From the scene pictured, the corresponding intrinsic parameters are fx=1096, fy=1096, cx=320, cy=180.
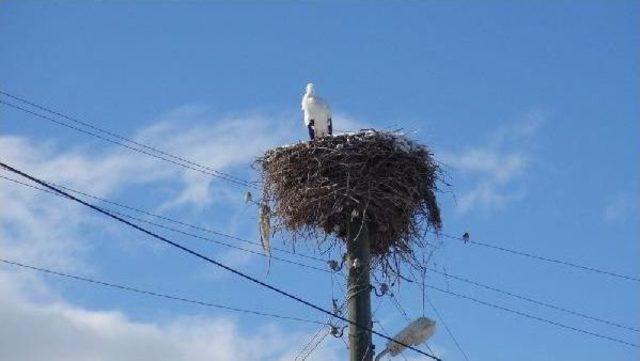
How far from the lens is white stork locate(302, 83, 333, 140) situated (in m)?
13.5

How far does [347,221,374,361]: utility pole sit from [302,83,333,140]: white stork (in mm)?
3320

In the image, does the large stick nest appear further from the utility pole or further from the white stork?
the white stork

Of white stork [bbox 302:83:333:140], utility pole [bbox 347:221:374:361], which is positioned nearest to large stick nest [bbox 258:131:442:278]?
utility pole [bbox 347:221:374:361]

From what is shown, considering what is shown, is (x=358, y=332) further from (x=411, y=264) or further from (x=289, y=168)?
(x=289, y=168)

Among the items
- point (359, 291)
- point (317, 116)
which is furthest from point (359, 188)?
point (317, 116)

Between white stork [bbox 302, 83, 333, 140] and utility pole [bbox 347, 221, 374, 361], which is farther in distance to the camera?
white stork [bbox 302, 83, 333, 140]

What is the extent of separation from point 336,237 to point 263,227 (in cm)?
78

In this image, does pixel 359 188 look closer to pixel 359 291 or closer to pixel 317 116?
pixel 359 291

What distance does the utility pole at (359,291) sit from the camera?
9.45 meters

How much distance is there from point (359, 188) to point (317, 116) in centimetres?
334

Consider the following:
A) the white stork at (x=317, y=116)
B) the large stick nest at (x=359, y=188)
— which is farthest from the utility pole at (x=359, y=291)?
the white stork at (x=317, y=116)

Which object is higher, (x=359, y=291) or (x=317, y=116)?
(x=317, y=116)

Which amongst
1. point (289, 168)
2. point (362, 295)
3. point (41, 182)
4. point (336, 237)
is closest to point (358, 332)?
point (362, 295)

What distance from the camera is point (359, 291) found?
32.1 feet
